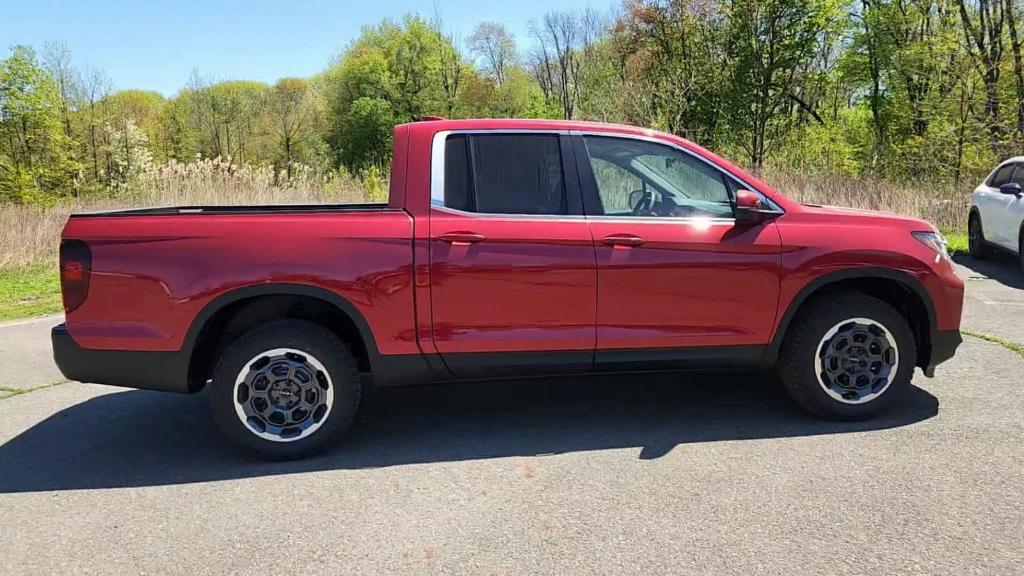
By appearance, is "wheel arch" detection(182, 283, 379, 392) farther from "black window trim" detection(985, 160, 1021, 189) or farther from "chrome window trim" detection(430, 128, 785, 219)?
"black window trim" detection(985, 160, 1021, 189)

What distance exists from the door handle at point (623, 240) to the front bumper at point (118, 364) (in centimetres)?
242

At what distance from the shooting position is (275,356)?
3.87 metres

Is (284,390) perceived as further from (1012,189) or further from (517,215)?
(1012,189)

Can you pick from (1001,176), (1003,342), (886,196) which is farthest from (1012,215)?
(886,196)

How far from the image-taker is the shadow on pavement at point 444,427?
12.8ft

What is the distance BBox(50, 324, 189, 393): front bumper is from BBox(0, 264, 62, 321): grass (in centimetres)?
552

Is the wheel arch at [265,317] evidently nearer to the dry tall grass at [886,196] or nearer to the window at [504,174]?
the window at [504,174]

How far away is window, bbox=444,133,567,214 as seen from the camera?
4031 millimetres

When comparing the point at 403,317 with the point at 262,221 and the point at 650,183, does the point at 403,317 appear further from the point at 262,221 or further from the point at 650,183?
the point at 650,183

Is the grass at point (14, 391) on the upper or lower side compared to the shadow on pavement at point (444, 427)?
lower

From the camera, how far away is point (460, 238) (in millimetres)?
3896

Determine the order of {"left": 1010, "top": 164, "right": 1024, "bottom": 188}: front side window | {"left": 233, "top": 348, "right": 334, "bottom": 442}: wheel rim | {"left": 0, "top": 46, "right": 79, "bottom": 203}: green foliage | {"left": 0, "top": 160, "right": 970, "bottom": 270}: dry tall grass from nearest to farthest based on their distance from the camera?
{"left": 233, "top": 348, "right": 334, "bottom": 442}: wheel rim → {"left": 1010, "top": 164, "right": 1024, "bottom": 188}: front side window → {"left": 0, "top": 160, "right": 970, "bottom": 270}: dry tall grass → {"left": 0, "top": 46, "right": 79, "bottom": 203}: green foliage

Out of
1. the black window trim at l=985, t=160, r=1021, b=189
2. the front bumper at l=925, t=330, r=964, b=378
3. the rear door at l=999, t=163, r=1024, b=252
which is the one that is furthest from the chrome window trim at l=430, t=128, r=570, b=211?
the black window trim at l=985, t=160, r=1021, b=189

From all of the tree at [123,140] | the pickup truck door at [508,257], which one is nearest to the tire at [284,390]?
Answer: the pickup truck door at [508,257]
